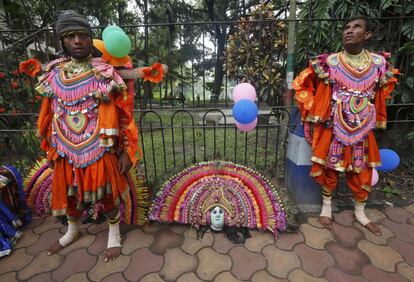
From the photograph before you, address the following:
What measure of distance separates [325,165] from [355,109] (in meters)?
0.55

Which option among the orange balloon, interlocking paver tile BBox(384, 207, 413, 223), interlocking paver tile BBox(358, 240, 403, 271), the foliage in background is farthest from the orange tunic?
interlocking paver tile BBox(384, 207, 413, 223)

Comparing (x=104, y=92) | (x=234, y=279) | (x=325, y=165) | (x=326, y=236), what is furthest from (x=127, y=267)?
(x=325, y=165)

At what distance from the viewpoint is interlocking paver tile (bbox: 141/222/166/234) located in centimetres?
236

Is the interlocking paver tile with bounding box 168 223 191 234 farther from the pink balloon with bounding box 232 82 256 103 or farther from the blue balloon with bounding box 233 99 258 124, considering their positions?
the pink balloon with bounding box 232 82 256 103

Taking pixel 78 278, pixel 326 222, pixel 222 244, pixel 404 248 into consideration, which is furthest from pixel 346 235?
pixel 78 278

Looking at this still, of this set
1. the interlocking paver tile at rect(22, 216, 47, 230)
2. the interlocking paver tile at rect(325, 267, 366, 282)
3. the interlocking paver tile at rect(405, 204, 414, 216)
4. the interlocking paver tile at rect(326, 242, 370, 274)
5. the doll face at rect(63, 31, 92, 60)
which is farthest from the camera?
the interlocking paver tile at rect(405, 204, 414, 216)

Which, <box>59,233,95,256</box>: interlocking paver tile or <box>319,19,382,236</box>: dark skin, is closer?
<box>319,19,382,236</box>: dark skin

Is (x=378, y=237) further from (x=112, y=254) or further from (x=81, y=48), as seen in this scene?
(x=81, y=48)

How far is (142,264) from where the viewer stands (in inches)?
78.1

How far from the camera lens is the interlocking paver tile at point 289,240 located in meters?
2.14

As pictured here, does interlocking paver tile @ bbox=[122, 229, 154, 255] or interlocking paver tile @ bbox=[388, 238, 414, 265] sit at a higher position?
interlocking paver tile @ bbox=[122, 229, 154, 255]

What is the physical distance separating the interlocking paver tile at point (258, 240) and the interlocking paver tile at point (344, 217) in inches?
30.1

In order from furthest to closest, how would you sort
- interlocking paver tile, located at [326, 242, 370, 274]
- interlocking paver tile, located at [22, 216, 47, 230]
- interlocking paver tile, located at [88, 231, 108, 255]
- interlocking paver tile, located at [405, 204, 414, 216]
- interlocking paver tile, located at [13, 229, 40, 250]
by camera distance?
interlocking paver tile, located at [405, 204, 414, 216] → interlocking paver tile, located at [22, 216, 47, 230] → interlocking paver tile, located at [13, 229, 40, 250] → interlocking paver tile, located at [88, 231, 108, 255] → interlocking paver tile, located at [326, 242, 370, 274]

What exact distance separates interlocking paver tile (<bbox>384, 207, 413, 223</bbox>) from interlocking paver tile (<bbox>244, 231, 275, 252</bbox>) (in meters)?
1.34
